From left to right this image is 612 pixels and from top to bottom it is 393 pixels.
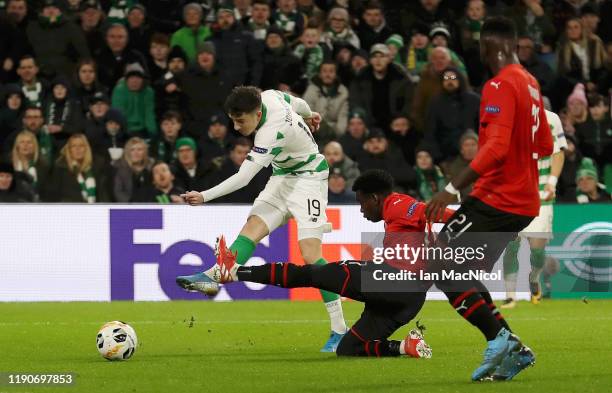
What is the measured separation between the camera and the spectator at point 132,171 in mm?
17002

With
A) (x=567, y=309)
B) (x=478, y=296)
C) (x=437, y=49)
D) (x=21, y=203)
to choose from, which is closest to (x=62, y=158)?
(x=21, y=203)

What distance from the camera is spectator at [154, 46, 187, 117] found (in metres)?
18.5

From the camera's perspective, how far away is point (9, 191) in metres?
17.0

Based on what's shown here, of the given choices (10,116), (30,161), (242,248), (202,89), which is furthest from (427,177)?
(242,248)

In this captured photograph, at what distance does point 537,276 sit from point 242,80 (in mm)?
5222

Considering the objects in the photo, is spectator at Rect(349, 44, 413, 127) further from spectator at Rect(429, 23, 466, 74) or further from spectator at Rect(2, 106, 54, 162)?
spectator at Rect(2, 106, 54, 162)

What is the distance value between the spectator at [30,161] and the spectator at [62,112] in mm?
543

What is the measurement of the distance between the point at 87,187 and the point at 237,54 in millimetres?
2971

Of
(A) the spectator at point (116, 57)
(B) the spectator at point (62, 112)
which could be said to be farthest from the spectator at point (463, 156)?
(B) the spectator at point (62, 112)

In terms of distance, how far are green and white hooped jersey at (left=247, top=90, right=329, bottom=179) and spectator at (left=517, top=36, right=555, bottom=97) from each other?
844cm

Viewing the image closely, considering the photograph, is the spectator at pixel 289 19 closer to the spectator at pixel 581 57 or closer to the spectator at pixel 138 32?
the spectator at pixel 138 32

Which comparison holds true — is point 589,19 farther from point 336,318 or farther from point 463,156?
point 336,318

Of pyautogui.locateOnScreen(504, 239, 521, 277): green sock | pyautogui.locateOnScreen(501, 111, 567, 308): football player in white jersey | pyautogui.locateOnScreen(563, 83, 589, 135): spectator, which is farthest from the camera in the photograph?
pyautogui.locateOnScreen(563, 83, 589, 135): spectator

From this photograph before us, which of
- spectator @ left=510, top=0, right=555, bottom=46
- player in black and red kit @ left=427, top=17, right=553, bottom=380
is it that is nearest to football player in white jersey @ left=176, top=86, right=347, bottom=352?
player in black and red kit @ left=427, top=17, right=553, bottom=380
